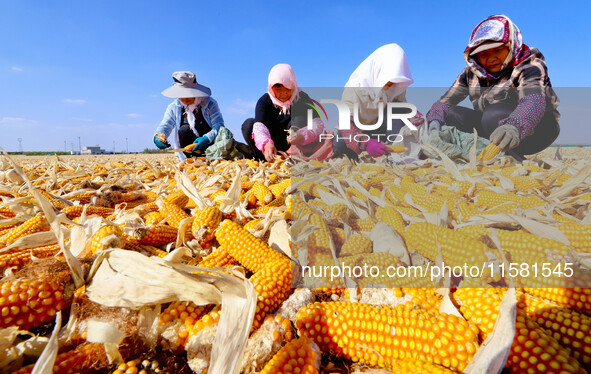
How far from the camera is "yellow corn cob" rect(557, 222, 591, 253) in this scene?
1478 millimetres

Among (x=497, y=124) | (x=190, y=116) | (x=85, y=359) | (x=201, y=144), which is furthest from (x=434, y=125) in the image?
(x=190, y=116)

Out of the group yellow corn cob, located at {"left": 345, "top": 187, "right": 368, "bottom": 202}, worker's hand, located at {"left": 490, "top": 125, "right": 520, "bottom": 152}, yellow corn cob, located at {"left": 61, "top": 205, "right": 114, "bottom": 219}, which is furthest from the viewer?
worker's hand, located at {"left": 490, "top": 125, "right": 520, "bottom": 152}

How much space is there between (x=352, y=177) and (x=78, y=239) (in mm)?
2525

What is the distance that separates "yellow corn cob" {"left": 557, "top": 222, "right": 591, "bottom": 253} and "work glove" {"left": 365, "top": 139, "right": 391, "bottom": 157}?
2.99 meters

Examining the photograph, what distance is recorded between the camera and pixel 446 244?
150cm

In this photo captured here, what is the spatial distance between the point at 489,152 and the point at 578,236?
9.01 ft

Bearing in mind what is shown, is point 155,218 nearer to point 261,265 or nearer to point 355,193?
point 261,265

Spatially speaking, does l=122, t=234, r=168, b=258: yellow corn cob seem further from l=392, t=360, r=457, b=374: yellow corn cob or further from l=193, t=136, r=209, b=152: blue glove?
l=193, t=136, r=209, b=152: blue glove

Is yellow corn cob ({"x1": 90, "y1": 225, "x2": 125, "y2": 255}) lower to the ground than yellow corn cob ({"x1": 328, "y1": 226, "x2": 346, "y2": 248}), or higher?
higher

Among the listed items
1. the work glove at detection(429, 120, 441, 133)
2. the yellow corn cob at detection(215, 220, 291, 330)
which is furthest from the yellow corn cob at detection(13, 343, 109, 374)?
the work glove at detection(429, 120, 441, 133)

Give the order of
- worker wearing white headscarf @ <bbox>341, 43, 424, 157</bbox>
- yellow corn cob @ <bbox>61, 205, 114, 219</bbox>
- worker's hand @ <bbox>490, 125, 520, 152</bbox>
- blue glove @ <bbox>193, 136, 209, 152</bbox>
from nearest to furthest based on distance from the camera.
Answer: yellow corn cob @ <bbox>61, 205, 114, 219</bbox>
worker's hand @ <bbox>490, 125, 520, 152</bbox>
worker wearing white headscarf @ <bbox>341, 43, 424, 157</bbox>
blue glove @ <bbox>193, 136, 209, 152</bbox>

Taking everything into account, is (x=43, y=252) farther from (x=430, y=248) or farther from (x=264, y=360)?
(x=430, y=248)

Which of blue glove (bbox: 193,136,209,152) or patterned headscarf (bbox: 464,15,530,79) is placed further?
blue glove (bbox: 193,136,209,152)

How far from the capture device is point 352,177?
3.24m
